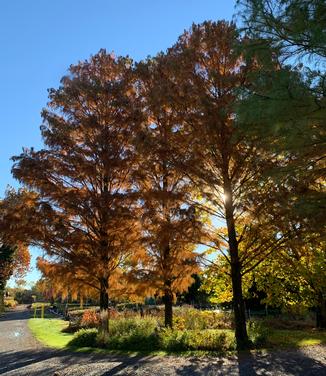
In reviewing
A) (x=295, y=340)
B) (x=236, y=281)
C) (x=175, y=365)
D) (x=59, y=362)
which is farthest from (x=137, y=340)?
(x=295, y=340)

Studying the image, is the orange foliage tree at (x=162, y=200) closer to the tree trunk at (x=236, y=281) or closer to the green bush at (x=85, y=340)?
the tree trunk at (x=236, y=281)

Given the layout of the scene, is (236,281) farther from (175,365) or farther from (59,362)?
(59,362)

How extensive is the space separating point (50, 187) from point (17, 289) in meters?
96.8

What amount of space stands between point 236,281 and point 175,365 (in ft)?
10.8

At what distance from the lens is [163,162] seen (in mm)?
12852

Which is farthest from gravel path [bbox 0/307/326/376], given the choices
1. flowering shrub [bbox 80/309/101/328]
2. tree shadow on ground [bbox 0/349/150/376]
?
flowering shrub [bbox 80/309/101/328]

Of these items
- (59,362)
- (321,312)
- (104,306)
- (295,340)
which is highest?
(104,306)

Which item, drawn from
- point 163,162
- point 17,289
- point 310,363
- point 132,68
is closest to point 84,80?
point 132,68

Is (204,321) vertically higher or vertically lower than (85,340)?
higher

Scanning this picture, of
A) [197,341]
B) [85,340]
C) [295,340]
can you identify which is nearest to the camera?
[197,341]

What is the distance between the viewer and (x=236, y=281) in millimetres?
12086

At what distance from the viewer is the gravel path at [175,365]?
8.83 meters

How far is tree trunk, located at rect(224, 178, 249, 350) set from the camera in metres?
11.5

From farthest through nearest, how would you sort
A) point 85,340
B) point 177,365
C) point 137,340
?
point 85,340 < point 137,340 < point 177,365
